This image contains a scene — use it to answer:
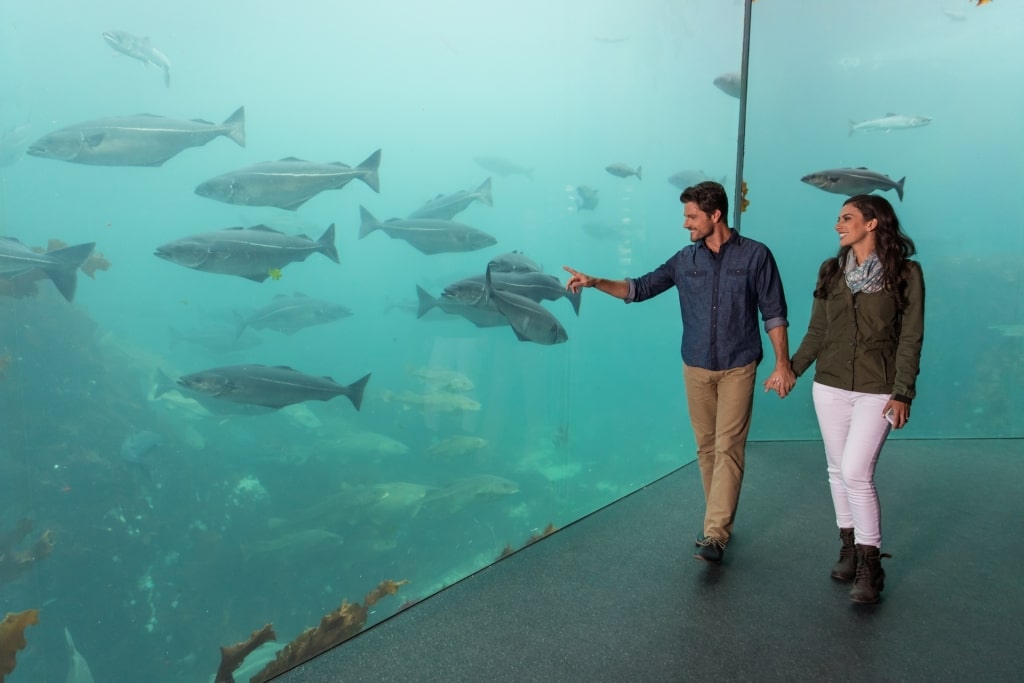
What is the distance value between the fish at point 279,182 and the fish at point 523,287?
2.29 feet

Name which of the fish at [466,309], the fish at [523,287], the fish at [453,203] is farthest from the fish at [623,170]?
the fish at [466,309]

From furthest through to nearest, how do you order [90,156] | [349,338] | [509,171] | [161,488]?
[509,171]
[349,338]
[161,488]
[90,156]

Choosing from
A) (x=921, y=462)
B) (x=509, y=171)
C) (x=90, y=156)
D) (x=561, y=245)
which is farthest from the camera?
(x=921, y=462)

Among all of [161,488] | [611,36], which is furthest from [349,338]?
[611,36]

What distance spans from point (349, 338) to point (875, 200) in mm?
2260

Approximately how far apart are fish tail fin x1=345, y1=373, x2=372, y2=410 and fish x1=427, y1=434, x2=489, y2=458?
22.4 inches

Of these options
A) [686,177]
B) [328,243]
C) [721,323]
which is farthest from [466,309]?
Result: [686,177]

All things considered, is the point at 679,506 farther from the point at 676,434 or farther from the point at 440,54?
the point at 440,54

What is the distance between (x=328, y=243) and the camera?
267 centimetres

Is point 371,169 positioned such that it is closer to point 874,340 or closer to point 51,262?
point 51,262

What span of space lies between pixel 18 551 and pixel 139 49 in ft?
5.12

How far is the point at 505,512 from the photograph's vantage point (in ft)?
11.5

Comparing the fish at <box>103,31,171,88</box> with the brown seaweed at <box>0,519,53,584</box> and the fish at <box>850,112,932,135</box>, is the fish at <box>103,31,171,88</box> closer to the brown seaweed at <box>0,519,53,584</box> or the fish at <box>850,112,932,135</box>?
the brown seaweed at <box>0,519,53,584</box>

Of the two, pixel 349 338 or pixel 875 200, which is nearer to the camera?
pixel 875 200
